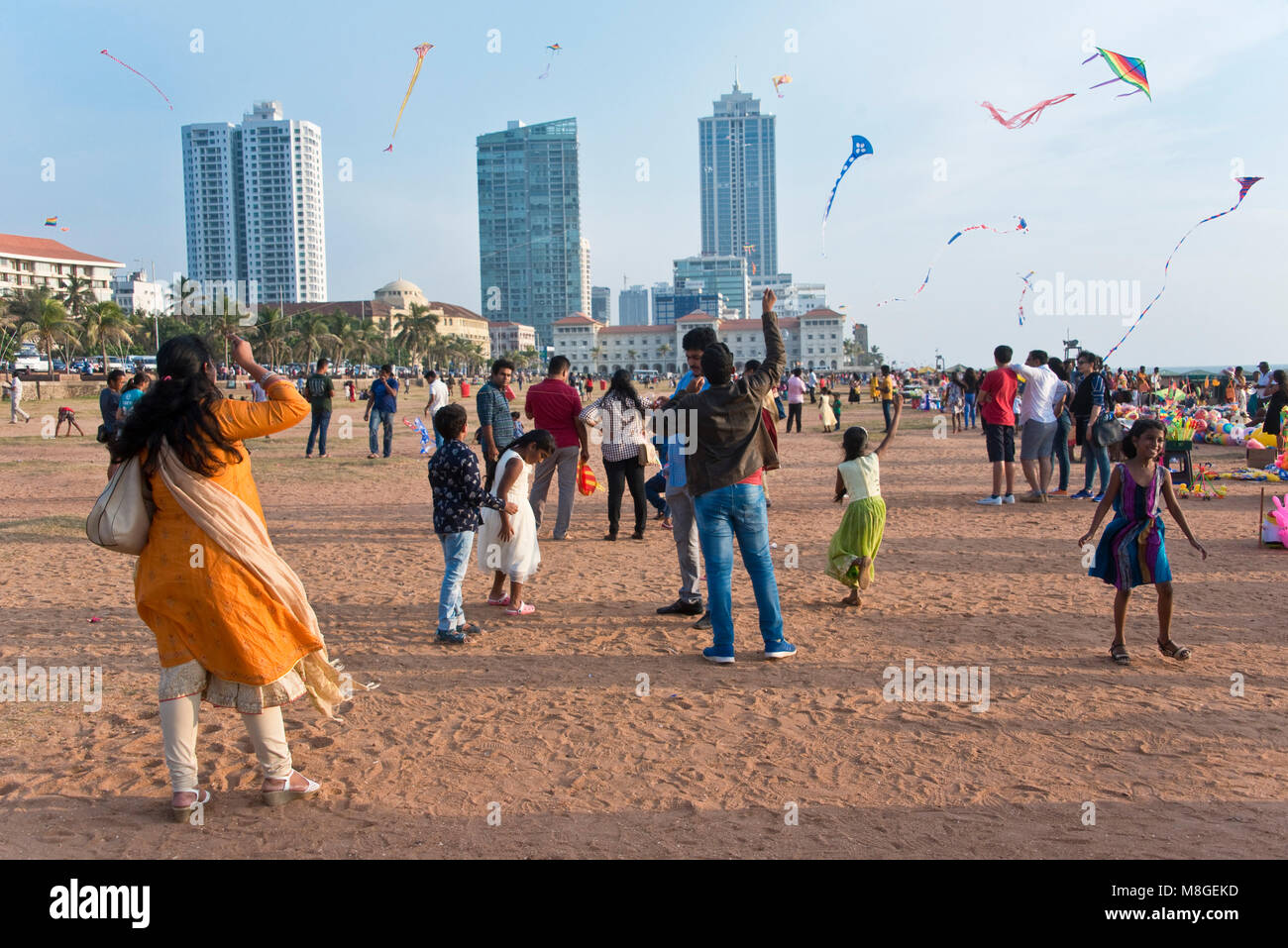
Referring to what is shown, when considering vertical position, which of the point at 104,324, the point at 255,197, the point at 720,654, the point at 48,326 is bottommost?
the point at 720,654

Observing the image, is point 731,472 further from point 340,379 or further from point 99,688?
point 340,379

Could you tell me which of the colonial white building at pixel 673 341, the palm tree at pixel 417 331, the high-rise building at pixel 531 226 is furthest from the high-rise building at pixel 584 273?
the palm tree at pixel 417 331

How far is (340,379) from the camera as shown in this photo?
191 ft

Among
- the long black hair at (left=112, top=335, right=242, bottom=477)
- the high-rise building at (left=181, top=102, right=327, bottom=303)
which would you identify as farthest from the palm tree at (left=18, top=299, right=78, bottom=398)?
the high-rise building at (left=181, top=102, right=327, bottom=303)

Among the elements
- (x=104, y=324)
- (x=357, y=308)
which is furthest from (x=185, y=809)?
(x=357, y=308)

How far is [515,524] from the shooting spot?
606 centimetres

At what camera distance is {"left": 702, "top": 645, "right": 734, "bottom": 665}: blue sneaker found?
527 cm

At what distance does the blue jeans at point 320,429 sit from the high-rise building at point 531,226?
15565 centimetres

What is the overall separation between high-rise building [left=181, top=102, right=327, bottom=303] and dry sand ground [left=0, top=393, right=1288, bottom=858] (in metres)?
155

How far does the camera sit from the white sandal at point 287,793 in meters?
3.57

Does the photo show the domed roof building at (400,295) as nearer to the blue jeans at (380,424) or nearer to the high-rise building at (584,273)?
the high-rise building at (584,273)

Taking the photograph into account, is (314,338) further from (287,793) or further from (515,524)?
(287,793)

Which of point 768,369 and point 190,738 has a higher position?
point 768,369

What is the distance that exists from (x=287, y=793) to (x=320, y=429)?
47.9 ft
